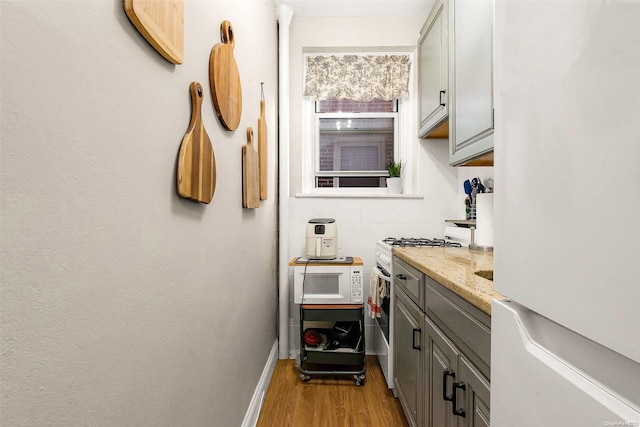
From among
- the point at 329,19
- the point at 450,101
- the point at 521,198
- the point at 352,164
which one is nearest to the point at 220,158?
the point at 521,198

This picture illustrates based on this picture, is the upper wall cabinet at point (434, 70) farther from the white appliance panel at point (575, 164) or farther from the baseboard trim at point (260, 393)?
the baseboard trim at point (260, 393)

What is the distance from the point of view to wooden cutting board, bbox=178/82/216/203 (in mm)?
875

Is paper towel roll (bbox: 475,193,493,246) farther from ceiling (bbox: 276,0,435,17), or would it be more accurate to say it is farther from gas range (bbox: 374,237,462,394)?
ceiling (bbox: 276,0,435,17)

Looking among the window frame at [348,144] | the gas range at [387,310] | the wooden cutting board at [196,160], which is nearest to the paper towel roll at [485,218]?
the gas range at [387,310]

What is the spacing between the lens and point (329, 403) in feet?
6.41

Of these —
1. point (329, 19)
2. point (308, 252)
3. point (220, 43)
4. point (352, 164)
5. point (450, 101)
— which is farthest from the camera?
point (352, 164)

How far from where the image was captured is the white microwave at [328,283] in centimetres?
223

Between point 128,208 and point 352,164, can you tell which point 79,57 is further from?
point 352,164

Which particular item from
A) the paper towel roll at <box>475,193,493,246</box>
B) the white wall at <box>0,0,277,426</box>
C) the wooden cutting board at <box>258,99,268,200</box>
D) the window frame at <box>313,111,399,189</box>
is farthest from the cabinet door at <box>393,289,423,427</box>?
the window frame at <box>313,111,399,189</box>

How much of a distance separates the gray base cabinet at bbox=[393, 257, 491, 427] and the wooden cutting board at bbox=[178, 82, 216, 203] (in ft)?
2.81

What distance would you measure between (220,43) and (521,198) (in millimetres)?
1157

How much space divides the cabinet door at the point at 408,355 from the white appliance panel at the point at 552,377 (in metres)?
0.91

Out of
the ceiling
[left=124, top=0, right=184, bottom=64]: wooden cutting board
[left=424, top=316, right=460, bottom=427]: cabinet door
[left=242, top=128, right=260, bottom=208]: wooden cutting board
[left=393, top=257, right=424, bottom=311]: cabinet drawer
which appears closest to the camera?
[left=124, top=0, right=184, bottom=64]: wooden cutting board

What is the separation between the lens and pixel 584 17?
0.38 meters
